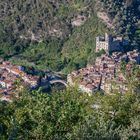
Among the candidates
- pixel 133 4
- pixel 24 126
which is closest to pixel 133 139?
pixel 24 126

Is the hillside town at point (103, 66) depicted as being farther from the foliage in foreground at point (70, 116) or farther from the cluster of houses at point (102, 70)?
the foliage in foreground at point (70, 116)

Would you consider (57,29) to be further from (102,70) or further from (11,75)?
(11,75)

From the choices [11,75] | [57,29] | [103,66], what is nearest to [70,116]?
[11,75]

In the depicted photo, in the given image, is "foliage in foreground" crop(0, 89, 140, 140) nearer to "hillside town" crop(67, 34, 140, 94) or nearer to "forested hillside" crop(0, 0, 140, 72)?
"hillside town" crop(67, 34, 140, 94)

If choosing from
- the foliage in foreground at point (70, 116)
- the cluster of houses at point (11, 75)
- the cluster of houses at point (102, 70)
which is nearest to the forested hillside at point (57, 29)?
the cluster of houses at point (102, 70)

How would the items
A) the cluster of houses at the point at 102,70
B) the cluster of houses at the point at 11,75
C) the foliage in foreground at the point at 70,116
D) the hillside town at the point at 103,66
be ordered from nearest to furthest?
the foliage in foreground at the point at 70,116 → the cluster of houses at the point at 102,70 → the hillside town at the point at 103,66 → the cluster of houses at the point at 11,75

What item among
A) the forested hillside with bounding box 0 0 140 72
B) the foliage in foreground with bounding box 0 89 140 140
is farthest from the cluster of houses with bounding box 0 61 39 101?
the foliage in foreground with bounding box 0 89 140 140
